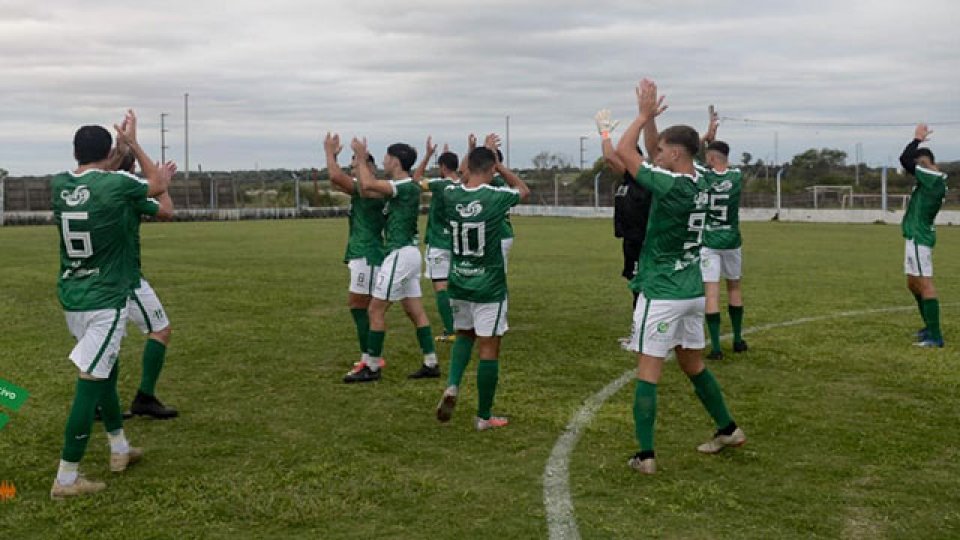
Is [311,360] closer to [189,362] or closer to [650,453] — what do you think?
[189,362]

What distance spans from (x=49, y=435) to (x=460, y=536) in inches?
151

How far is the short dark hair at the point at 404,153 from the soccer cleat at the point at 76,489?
404cm

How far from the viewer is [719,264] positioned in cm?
984

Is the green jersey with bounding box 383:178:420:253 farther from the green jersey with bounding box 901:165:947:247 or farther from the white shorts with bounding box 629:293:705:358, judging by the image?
the green jersey with bounding box 901:165:947:247

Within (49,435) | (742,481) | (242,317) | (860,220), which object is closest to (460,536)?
(742,481)

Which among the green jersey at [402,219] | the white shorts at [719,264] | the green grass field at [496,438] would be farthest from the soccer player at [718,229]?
the green jersey at [402,219]

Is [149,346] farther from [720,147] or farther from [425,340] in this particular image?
[720,147]

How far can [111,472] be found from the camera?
615 cm

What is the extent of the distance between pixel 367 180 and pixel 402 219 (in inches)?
47.6

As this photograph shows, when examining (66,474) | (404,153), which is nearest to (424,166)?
(404,153)

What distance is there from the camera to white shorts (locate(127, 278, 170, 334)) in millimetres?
7551

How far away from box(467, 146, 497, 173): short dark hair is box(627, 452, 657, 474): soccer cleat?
248 cm

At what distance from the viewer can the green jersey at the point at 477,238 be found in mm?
7039

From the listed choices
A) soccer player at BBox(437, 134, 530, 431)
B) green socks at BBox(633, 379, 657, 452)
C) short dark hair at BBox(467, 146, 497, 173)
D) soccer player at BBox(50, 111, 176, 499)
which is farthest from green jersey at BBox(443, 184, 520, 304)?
soccer player at BBox(50, 111, 176, 499)
